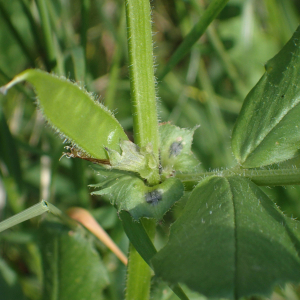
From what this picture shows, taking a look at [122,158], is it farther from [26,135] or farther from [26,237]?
[26,135]

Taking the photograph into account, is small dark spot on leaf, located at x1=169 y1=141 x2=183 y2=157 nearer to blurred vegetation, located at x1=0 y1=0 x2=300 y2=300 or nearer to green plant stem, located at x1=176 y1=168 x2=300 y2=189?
green plant stem, located at x1=176 y1=168 x2=300 y2=189

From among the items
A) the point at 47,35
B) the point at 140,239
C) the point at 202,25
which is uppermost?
the point at 47,35

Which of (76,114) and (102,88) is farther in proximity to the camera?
(102,88)

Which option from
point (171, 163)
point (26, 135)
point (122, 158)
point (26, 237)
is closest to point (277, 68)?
point (171, 163)

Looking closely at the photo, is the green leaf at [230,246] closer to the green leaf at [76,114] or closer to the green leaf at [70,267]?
the green leaf at [76,114]

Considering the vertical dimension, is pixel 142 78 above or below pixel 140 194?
above

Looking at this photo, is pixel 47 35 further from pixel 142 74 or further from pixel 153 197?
pixel 153 197

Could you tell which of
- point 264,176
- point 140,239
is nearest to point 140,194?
point 140,239
